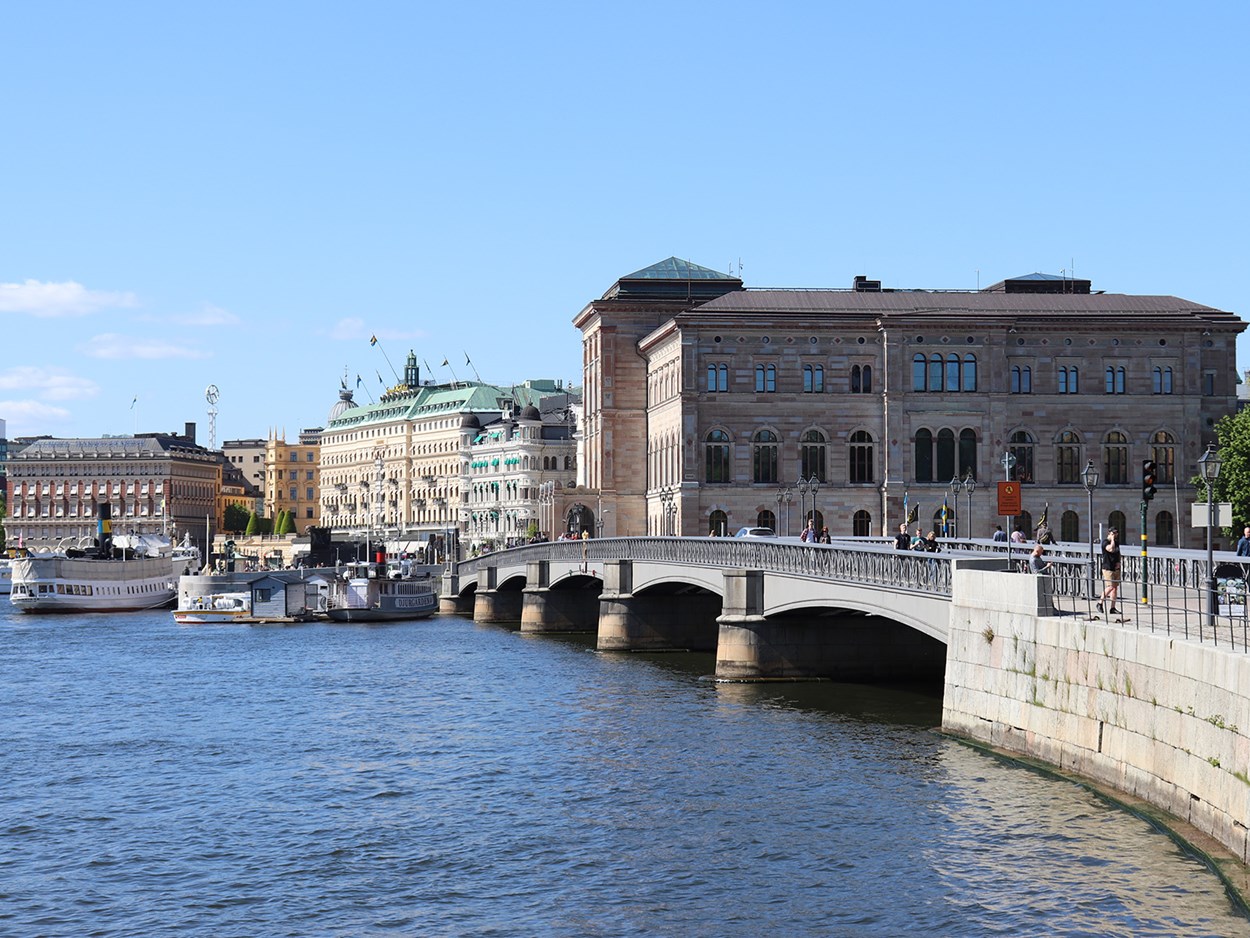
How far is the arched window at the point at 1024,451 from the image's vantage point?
406ft

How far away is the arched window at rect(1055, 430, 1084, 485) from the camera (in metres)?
124

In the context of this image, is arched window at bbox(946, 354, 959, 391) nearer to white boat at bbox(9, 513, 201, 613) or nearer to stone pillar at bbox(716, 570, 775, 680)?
stone pillar at bbox(716, 570, 775, 680)

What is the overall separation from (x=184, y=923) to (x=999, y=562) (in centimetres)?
2297

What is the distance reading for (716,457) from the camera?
401 ft

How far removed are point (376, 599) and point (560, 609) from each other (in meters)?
26.6

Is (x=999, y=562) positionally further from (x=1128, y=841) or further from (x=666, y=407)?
(x=666, y=407)

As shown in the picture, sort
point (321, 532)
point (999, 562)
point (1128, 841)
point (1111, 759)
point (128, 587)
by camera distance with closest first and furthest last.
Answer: point (1128, 841)
point (1111, 759)
point (999, 562)
point (128, 587)
point (321, 532)

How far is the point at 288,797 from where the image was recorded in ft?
144

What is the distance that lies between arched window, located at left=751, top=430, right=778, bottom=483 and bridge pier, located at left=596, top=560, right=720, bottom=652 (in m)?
36.2

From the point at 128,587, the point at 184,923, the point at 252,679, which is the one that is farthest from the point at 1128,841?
the point at 128,587

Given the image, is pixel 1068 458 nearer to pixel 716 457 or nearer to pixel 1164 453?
pixel 1164 453

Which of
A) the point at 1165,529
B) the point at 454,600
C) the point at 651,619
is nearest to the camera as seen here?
the point at 651,619

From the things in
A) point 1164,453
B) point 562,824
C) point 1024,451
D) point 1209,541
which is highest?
point 1024,451

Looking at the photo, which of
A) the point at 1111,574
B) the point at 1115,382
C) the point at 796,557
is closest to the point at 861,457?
the point at 1115,382
